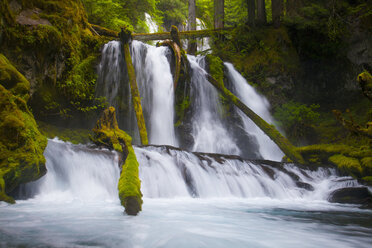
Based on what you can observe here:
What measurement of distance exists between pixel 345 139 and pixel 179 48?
715 centimetres

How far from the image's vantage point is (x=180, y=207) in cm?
419

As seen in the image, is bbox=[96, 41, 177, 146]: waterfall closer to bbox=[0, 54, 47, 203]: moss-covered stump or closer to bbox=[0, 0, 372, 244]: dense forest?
bbox=[0, 0, 372, 244]: dense forest

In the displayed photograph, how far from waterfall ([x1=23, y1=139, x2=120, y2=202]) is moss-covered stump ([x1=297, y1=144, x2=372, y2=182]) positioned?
17.8ft

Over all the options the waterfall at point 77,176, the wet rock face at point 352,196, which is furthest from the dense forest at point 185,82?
the wet rock face at point 352,196

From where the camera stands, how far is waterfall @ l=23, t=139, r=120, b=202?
14.9ft

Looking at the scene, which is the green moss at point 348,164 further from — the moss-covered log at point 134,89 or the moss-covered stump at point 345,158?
the moss-covered log at point 134,89

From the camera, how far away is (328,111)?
1245 centimetres

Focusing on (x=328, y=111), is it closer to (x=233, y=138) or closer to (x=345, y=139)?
(x=345, y=139)

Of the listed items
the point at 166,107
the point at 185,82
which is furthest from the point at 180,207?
the point at 185,82

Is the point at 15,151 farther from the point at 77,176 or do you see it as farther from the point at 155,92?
the point at 155,92

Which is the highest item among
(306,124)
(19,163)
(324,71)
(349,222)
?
(324,71)

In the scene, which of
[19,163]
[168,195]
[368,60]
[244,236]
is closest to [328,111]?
[368,60]

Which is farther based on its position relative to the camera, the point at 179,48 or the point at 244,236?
the point at 179,48

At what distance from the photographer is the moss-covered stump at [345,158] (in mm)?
6259
